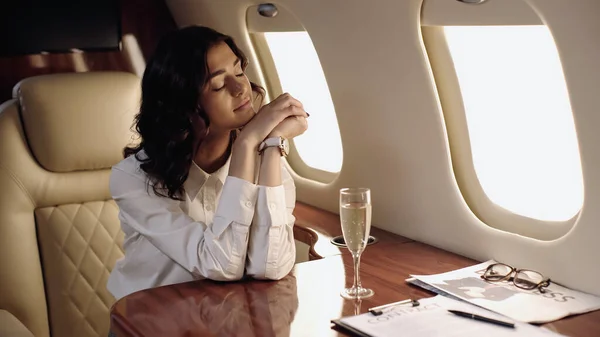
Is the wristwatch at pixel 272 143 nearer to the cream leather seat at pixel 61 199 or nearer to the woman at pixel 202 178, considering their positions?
the woman at pixel 202 178

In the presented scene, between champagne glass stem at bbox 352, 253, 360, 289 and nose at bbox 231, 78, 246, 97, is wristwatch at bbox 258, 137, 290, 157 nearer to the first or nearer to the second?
nose at bbox 231, 78, 246, 97

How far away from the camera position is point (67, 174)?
99.7 inches

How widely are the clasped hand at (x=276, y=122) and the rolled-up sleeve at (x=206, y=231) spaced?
131mm

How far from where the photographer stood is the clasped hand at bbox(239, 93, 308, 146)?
1.91 metres

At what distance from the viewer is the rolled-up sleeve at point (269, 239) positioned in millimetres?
1848

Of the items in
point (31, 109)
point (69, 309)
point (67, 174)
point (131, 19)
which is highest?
point (131, 19)

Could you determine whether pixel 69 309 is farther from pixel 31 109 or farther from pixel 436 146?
pixel 436 146

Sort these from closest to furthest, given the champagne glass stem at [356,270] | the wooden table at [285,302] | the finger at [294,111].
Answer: the wooden table at [285,302] < the champagne glass stem at [356,270] < the finger at [294,111]

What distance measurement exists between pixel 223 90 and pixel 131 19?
4.37 ft

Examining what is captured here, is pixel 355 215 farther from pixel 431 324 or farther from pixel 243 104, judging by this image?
pixel 243 104

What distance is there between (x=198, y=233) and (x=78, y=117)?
875 millimetres

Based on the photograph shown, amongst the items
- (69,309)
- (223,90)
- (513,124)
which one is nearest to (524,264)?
(513,124)

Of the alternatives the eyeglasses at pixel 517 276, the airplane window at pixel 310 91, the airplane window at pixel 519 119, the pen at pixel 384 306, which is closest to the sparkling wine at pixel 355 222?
the pen at pixel 384 306

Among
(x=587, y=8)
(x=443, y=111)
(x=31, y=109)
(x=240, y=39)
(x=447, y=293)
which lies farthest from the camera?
(x=240, y=39)
